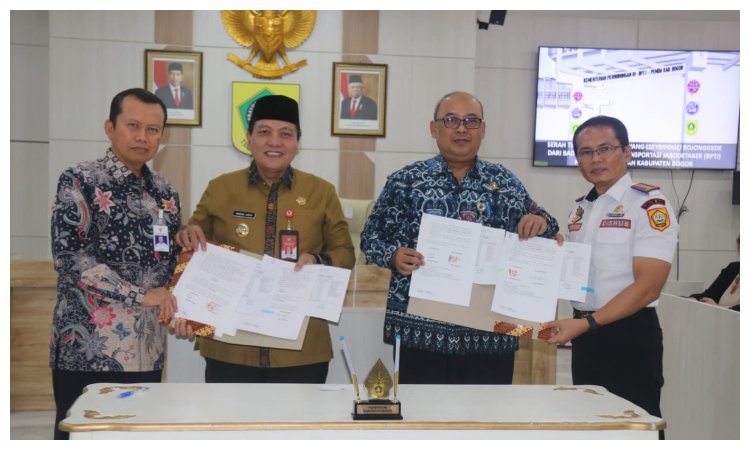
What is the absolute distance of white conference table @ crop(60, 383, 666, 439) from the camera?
5.27 ft

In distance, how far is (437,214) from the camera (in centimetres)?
241

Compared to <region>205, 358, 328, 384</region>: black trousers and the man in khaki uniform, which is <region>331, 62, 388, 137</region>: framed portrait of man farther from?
<region>205, 358, 328, 384</region>: black trousers

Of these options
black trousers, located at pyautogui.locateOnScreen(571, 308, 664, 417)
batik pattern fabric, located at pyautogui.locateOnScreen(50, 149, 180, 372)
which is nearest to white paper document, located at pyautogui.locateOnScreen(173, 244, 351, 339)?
batik pattern fabric, located at pyautogui.locateOnScreen(50, 149, 180, 372)

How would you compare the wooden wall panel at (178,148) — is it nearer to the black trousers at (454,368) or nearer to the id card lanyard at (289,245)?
the id card lanyard at (289,245)

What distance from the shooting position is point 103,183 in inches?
84.0

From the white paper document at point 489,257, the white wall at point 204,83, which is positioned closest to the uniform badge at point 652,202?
the white paper document at point 489,257

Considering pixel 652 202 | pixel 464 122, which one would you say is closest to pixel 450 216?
pixel 464 122

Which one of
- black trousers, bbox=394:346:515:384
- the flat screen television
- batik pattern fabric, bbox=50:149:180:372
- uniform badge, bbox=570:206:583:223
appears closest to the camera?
batik pattern fabric, bbox=50:149:180:372

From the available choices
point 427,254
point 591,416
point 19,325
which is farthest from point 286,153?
point 19,325

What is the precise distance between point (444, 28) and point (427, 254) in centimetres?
423

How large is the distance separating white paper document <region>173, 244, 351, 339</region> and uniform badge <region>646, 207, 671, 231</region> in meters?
1.02

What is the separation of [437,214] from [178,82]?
13.7ft

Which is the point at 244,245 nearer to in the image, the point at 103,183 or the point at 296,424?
the point at 103,183

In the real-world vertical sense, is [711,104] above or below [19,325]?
above
